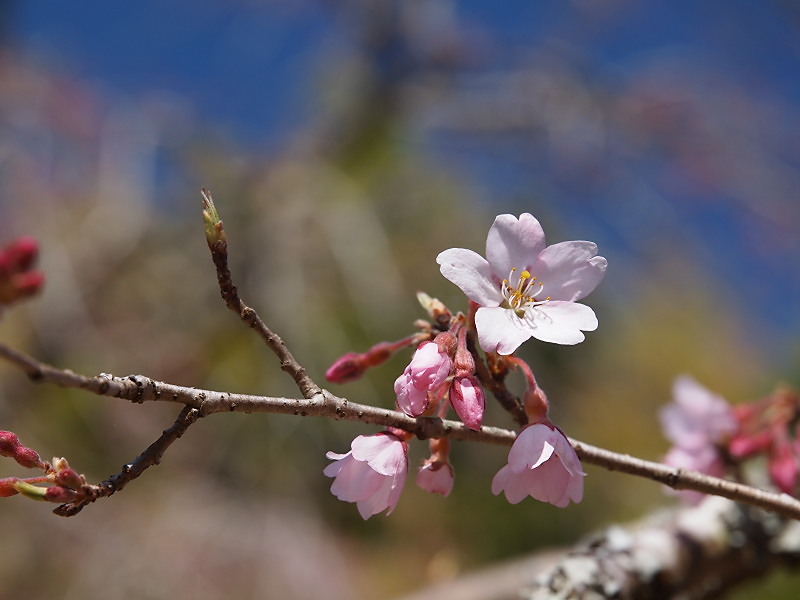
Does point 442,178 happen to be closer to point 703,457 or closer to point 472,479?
point 472,479

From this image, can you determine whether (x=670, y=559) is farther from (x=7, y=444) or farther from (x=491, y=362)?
(x=7, y=444)

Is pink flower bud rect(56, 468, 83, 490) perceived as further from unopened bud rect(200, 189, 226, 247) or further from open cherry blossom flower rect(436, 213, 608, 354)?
open cherry blossom flower rect(436, 213, 608, 354)

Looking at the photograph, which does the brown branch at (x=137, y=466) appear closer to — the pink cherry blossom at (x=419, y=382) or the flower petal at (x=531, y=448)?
the pink cherry blossom at (x=419, y=382)

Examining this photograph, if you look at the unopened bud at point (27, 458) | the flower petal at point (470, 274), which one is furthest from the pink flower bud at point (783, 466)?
the unopened bud at point (27, 458)

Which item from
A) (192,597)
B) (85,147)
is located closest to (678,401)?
(192,597)

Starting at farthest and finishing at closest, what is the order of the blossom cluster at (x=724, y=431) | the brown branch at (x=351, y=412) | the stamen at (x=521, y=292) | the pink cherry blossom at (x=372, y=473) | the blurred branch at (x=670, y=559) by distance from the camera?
1. the blossom cluster at (x=724, y=431)
2. the blurred branch at (x=670, y=559)
3. the stamen at (x=521, y=292)
4. the pink cherry blossom at (x=372, y=473)
5. the brown branch at (x=351, y=412)

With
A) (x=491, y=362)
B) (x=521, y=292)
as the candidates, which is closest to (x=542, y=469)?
(x=491, y=362)
